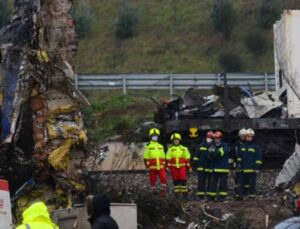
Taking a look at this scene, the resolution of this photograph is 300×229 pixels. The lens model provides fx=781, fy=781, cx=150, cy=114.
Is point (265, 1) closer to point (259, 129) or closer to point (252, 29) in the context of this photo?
point (252, 29)

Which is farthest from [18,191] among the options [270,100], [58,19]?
[270,100]

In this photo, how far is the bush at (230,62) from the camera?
3872 centimetres

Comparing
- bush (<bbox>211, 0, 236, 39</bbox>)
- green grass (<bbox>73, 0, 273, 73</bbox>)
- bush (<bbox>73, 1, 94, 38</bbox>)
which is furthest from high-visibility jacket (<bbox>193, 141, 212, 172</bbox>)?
bush (<bbox>211, 0, 236, 39</bbox>)

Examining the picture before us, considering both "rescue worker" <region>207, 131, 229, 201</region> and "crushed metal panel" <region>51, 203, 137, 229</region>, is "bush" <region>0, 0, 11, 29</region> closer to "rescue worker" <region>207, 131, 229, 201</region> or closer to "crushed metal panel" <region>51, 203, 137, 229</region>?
"rescue worker" <region>207, 131, 229, 201</region>

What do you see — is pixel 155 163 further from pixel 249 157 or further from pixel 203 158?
→ pixel 249 157

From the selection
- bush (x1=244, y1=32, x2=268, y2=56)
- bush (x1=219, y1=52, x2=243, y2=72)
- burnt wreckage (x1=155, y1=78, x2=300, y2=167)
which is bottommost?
burnt wreckage (x1=155, y1=78, x2=300, y2=167)

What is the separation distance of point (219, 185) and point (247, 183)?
0.60 m

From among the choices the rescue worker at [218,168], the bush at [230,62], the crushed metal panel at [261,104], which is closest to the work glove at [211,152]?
the rescue worker at [218,168]

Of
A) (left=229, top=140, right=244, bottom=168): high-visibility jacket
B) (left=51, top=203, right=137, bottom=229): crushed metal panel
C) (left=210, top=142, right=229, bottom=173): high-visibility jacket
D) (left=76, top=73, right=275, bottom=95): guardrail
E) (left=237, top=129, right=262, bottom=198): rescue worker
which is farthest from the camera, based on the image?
(left=76, top=73, right=275, bottom=95): guardrail

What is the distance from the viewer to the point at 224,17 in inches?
1656

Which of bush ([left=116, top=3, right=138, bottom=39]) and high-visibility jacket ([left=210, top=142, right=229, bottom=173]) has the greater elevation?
bush ([left=116, top=3, right=138, bottom=39])

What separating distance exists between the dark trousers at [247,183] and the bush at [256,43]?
85.7ft

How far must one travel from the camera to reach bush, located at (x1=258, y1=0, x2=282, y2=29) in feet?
139

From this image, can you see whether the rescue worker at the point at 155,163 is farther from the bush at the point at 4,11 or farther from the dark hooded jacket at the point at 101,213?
the bush at the point at 4,11
